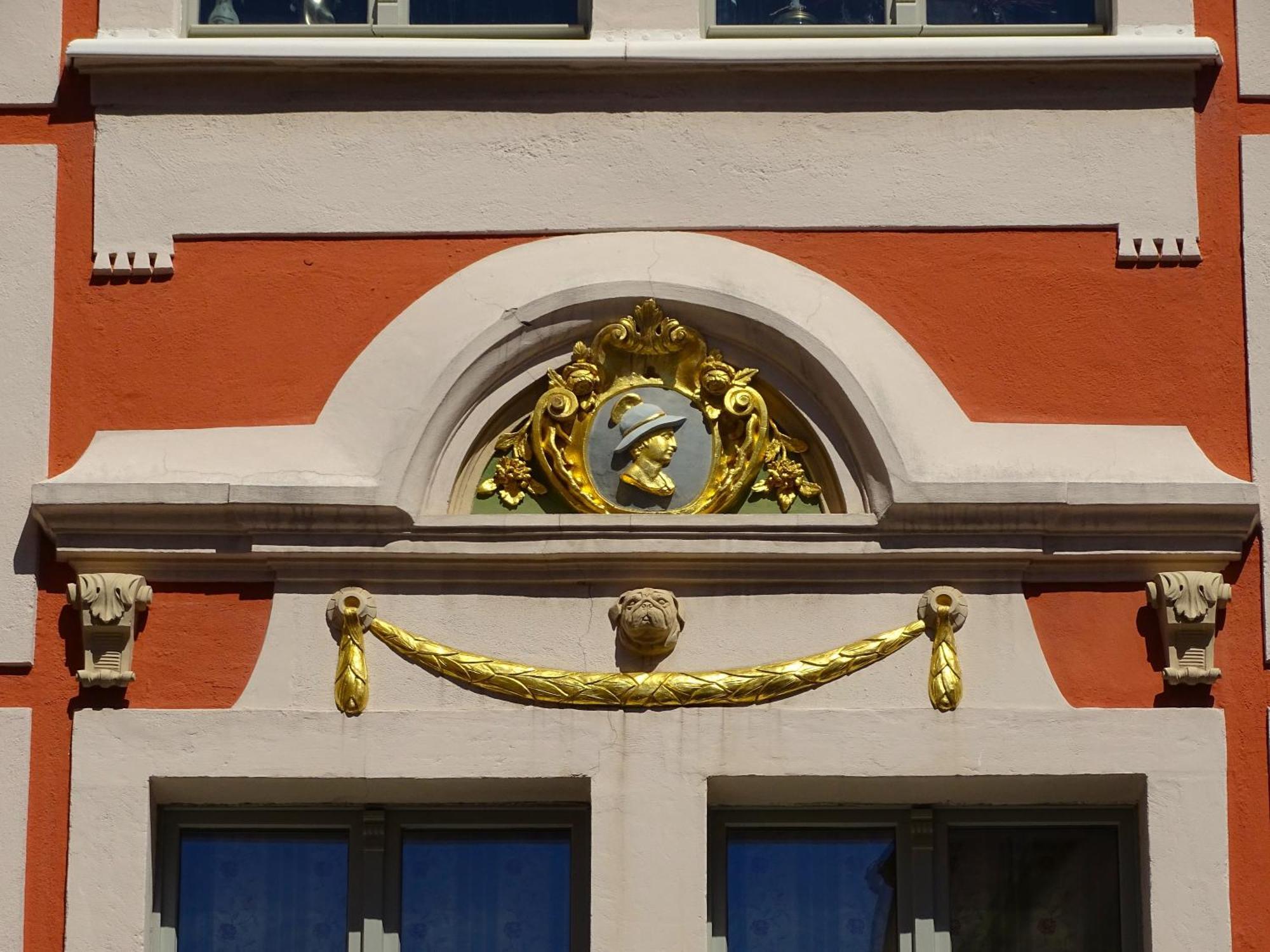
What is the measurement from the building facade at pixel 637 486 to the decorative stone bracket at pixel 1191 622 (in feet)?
0.04

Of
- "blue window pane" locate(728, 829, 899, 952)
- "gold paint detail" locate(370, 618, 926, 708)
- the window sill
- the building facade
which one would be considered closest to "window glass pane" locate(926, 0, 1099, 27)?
the building facade

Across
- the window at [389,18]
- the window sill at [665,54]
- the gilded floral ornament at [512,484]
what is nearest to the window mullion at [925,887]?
the gilded floral ornament at [512,484]

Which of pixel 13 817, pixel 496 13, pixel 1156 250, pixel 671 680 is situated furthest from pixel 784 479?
pixel 13 817

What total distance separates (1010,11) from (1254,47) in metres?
0.96

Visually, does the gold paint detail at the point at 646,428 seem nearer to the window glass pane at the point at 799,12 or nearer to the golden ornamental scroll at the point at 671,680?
the golden ornamental scroll at the point at 671,680

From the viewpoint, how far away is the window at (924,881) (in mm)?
10523

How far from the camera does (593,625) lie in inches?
416

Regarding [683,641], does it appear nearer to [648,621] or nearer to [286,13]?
[648,621]

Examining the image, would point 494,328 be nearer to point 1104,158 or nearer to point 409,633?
point 409,633

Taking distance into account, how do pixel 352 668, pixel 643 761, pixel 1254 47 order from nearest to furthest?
pixel 643 761 < pixel 352 668 < pixel 1254 47

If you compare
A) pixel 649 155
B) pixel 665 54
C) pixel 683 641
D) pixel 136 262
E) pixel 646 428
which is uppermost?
pixel 665 54

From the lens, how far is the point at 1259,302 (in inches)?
429

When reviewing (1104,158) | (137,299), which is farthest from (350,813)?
(1104,158)

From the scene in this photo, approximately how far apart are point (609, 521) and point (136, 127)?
8.00ft
